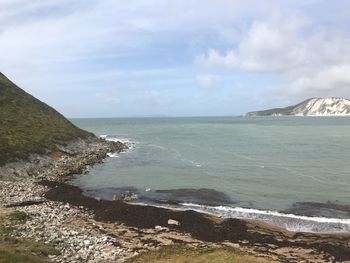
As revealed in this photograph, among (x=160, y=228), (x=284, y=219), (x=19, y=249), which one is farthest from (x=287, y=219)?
(x=19, y=249)

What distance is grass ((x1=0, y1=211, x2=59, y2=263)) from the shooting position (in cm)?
2052

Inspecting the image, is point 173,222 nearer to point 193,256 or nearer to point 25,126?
point 193,256

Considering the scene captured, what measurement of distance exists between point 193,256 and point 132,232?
7839mm

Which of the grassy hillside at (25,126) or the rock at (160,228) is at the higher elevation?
the grassy hillside at (25,126)

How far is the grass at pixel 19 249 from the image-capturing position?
808 inches

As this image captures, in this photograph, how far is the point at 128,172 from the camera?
2446 inches

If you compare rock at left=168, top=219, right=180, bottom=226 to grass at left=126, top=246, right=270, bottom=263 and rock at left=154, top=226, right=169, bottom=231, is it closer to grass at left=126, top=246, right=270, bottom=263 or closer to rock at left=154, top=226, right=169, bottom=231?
rock at left=154, top=226, right=169, bottom=231

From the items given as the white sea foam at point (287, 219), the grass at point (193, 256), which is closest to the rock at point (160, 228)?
the grass at point (193, 256)

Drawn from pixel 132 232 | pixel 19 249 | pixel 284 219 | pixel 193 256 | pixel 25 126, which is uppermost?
pixel 25 126

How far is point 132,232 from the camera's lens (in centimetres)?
2939

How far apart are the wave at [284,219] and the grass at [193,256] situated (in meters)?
11.6

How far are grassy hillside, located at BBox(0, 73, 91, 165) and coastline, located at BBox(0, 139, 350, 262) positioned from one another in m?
19.2

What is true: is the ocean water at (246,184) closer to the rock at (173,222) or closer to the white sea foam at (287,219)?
the white sea foam at (287,219)

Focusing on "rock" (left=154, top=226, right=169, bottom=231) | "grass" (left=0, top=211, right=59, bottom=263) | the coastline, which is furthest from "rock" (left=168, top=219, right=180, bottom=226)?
"grass" (left=0, top=211, right=59, bottom=263)
